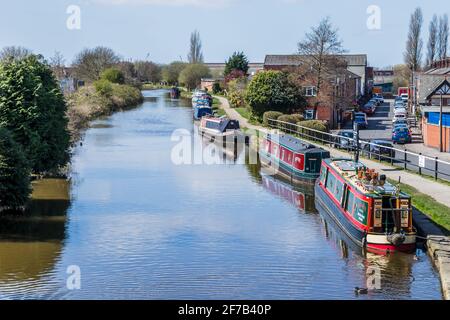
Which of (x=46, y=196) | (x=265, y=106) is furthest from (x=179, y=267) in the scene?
(x=265, y=106)

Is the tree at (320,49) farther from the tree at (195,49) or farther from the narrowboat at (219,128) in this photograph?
the tree at (195,49)

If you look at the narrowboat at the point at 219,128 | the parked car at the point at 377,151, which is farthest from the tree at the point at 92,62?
the parked car at the point at 377,151

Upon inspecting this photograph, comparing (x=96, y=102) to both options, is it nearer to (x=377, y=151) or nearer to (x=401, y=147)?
(x=401, y=147)

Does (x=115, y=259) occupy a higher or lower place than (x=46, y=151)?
lower

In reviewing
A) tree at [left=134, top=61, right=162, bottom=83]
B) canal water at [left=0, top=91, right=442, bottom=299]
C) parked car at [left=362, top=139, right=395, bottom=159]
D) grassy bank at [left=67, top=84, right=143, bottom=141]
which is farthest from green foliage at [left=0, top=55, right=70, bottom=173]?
tree at [left=134, top=61, right=162, bottom=83]

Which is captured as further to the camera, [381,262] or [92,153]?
[92,153]

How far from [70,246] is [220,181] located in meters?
12.6

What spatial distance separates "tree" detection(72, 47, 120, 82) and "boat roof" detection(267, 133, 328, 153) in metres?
67.7

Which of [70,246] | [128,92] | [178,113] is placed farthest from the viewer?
[128,92]

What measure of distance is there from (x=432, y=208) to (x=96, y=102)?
51.3 metres

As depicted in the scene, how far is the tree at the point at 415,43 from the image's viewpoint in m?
91.2

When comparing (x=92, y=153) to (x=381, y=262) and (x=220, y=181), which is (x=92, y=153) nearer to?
(x=220, y=181)

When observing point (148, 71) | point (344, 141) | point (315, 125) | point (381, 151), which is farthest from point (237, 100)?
point (148, 71)
